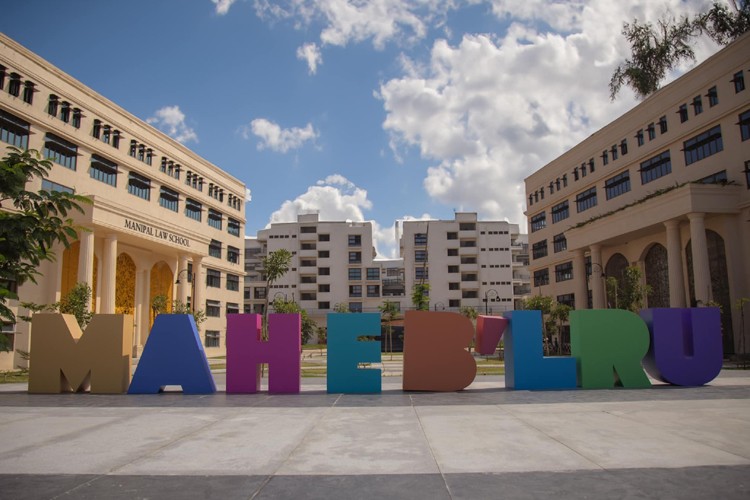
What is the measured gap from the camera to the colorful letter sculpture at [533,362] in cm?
1689

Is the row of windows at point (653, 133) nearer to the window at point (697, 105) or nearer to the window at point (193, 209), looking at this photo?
the window at point (697, 105)

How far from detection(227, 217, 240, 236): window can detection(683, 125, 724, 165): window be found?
48216 mm

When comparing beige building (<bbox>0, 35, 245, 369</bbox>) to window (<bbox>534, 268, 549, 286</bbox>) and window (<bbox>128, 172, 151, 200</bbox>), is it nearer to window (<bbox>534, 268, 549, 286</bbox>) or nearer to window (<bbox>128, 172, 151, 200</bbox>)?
window (<bbox>128, 172, 151, 200</bbox>)

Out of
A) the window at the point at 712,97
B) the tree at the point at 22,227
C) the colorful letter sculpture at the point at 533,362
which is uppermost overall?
the window at the point at 712,97

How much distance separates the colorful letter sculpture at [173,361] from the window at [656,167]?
39.1 meters

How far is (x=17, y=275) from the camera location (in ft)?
24.2

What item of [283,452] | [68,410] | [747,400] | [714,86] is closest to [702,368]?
[747,400]

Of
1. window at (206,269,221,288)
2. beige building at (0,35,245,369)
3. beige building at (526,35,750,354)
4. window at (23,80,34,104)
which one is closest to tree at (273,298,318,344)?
beige building at (0,35,245,369)

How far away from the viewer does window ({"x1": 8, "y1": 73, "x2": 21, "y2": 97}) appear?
34.5m

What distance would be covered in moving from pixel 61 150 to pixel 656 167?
45142mm

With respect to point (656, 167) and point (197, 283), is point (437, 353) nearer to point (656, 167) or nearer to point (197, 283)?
point (656, 167)

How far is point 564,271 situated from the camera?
59344 millimetres

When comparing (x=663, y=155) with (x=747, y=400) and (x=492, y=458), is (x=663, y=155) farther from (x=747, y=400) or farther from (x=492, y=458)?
(x=492, y=458)

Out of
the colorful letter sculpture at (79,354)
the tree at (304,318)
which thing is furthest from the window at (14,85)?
the tree at (304,318)
